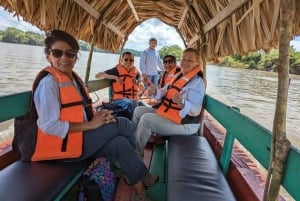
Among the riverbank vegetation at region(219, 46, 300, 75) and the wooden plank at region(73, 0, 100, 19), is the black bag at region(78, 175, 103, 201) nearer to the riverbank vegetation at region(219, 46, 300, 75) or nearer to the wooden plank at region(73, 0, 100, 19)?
the riverbank vegetation at region(219, 46, 300, 75)

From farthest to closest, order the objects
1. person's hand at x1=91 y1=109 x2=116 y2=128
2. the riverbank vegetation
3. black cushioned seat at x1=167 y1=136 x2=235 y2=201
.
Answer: the riverbank vegetation
person's hand at x1=91 y1=109 x2=116 y2=128
black cushioned seat at x1=167 y1=136 x2=235 y2=201

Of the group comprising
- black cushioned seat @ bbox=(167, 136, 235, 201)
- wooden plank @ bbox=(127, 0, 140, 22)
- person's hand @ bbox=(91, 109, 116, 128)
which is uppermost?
wooden plank @ bbox=(127, 0, 140, 22)

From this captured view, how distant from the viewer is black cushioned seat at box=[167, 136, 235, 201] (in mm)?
1617

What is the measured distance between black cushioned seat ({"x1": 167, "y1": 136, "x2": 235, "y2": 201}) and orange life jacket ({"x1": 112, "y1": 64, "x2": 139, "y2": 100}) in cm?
223

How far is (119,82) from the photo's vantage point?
4.79 metres

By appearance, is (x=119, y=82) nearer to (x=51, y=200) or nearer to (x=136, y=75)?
(x=136, y=75)

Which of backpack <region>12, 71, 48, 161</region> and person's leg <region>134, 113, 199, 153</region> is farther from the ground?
backpack <region>12, 71, 48, 161</region>

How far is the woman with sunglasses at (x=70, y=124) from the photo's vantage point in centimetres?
184

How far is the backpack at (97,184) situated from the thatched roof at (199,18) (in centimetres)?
134

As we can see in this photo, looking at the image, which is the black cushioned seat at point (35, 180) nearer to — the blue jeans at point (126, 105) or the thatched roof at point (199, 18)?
the thatched roof at point (199, 18)

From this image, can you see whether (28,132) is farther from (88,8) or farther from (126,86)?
(126,86)

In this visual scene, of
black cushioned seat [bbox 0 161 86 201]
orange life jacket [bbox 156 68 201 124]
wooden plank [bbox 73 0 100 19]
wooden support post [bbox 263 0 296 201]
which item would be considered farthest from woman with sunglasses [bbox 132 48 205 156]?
wooden support post [bbox 263 0 296 201]

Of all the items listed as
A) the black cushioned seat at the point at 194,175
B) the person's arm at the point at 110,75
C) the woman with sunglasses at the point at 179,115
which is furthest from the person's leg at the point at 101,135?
the person's arm at the point at 110,75

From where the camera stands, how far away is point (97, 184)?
6.31 ft
